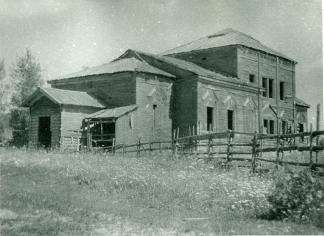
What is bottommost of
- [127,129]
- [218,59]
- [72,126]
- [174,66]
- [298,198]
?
[298,198]

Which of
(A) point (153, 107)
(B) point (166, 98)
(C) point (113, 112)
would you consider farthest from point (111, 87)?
(B) point (166, 98)

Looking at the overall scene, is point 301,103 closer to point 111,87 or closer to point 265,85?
point 265,85

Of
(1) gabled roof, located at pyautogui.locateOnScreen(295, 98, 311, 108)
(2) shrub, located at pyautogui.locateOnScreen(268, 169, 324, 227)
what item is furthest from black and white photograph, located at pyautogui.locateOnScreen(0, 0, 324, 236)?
(1) gabled roof, located at pyautogui.locateOnScreen(295, 98, 311, 108)

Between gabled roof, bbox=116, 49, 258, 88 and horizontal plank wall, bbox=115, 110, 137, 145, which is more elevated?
gabled roof, bbox=116, 49, 258, 88

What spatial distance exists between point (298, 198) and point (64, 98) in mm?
18253

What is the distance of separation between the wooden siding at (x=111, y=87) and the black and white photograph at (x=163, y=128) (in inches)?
3.0

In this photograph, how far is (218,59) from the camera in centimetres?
3203

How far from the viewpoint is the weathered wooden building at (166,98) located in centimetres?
2350

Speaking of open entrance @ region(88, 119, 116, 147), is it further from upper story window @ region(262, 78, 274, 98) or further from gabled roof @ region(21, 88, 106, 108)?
upper story window @ region(262, 78, 274, 98)

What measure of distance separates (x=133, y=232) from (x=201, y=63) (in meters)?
26.9

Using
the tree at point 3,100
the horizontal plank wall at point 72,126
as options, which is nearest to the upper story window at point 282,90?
the horizontal plank wall at point 72,126

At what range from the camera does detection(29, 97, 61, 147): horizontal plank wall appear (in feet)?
75.8

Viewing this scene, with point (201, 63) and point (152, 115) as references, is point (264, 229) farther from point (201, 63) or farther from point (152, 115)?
point (201, 63)

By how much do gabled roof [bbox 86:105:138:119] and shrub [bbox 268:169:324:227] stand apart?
15.4m
